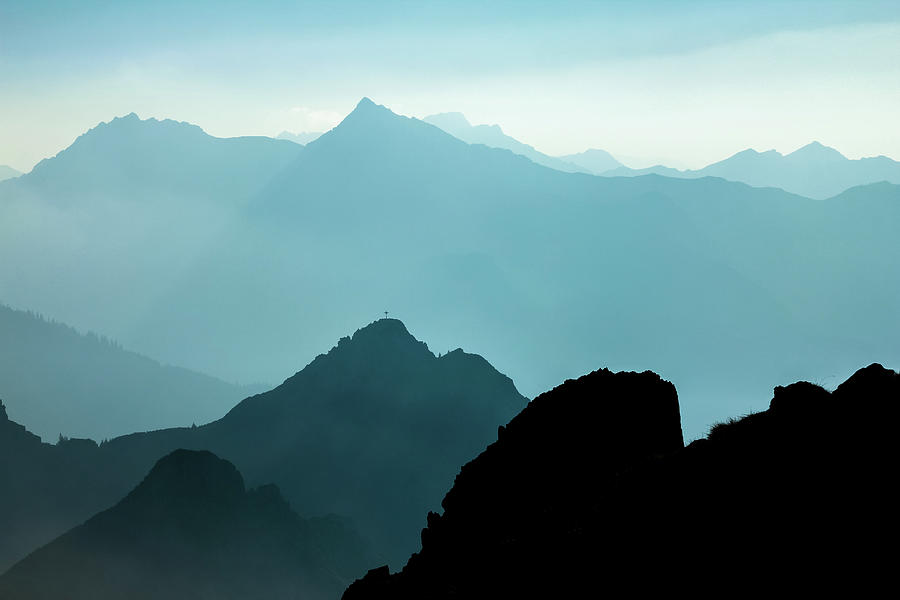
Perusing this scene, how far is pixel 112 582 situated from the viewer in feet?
474

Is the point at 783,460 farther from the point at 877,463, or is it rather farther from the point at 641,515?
the point at 641,515

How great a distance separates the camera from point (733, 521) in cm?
1803

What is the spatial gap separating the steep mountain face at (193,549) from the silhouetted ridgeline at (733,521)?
139831mm

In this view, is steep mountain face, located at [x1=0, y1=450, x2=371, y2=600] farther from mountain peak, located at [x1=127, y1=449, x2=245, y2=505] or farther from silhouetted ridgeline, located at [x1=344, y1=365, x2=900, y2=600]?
silhouetted ridgeline, located at [x1=344, y1=365, x2=900, y2=600]

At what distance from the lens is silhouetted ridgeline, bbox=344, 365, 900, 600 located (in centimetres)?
1620

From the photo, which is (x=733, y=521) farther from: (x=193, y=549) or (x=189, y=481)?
(x=189, y=481)

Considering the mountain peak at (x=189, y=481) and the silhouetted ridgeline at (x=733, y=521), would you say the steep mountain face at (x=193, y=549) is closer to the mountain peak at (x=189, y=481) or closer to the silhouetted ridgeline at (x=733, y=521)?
the mountain peak at (x=189, y=481)

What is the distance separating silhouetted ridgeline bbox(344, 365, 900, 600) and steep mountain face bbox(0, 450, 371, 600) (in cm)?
13983

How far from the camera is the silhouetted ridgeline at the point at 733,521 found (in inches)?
638

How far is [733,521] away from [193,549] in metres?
164

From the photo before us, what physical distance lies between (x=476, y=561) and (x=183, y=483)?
161 m

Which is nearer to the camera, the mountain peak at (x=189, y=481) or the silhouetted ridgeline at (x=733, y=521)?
the silhouetted ridgeline at (x=733, y=521)

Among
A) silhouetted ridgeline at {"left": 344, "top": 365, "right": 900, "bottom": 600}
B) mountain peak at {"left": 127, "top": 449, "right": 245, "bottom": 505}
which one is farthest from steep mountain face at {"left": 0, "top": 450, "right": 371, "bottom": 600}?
silhouetted ridgeline at {"left": 344, "top": 365, "right": 900, "bottom": 600}

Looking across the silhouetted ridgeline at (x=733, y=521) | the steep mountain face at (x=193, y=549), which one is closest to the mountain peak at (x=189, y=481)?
the steep mountain face at (x=193, y=549)
